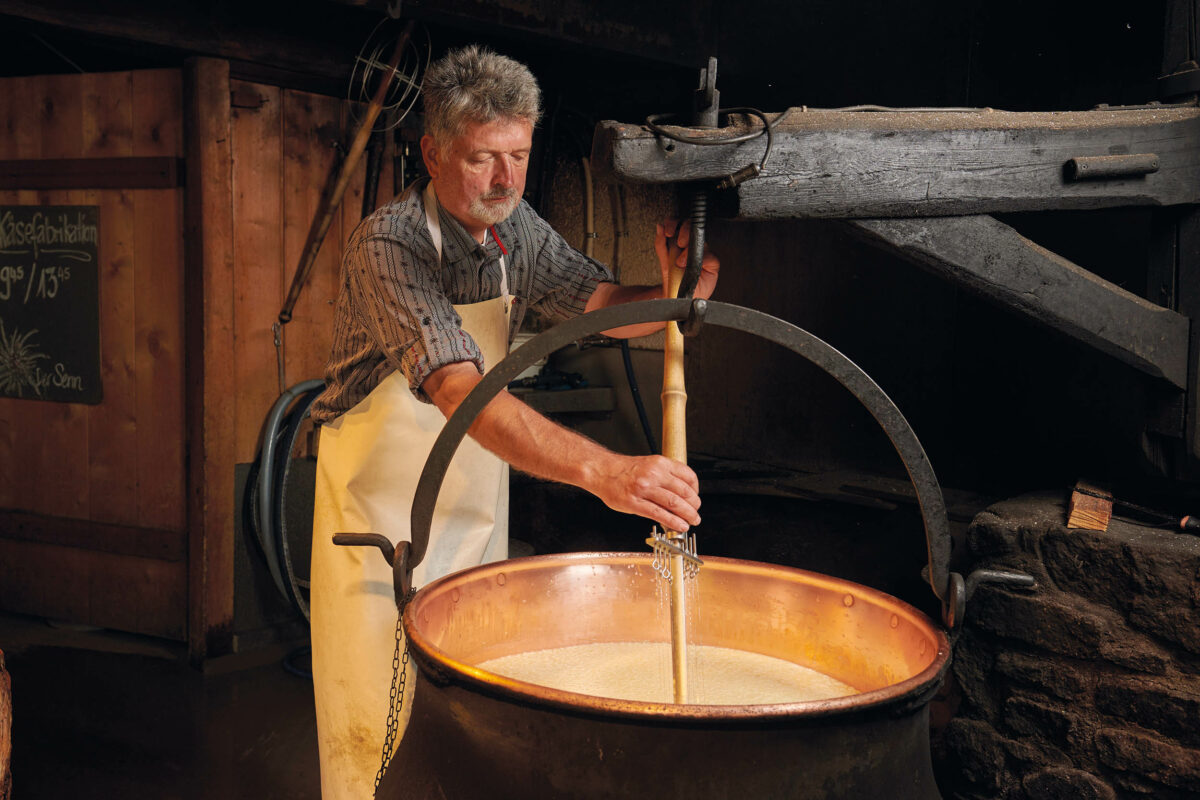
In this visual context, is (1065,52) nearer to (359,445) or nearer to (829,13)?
(829,13)

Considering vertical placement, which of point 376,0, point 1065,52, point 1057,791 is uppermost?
point 376,0

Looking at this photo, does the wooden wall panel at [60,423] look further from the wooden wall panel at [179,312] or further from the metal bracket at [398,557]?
the metal bracket at [398,557]

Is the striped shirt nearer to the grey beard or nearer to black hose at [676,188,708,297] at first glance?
the grey beard

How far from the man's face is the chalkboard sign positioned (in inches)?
98.5

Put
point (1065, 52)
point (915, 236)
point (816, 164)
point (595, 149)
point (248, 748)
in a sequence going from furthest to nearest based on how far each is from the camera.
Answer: point (248, 748), point (1065, 52), point (915, 236), point (816, 164), point (595, 149)

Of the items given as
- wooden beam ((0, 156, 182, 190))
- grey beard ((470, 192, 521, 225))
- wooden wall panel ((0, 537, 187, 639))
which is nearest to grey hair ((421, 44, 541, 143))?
grey beard ((470, 192, 521, 225))

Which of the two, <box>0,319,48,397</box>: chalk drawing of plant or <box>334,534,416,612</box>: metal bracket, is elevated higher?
<box>0,319,48,397</box>: chalk drawing of plant

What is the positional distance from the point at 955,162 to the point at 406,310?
3.61ft

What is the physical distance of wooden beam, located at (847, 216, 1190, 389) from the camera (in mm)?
2133

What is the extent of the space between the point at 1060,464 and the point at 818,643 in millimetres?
1755

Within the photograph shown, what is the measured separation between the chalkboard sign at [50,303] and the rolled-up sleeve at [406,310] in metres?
2.52

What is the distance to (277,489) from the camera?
3.83m

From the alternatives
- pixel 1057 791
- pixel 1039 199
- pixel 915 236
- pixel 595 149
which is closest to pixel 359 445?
pixel 595 149

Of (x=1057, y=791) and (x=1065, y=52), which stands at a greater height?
(x=1065, y=52)
